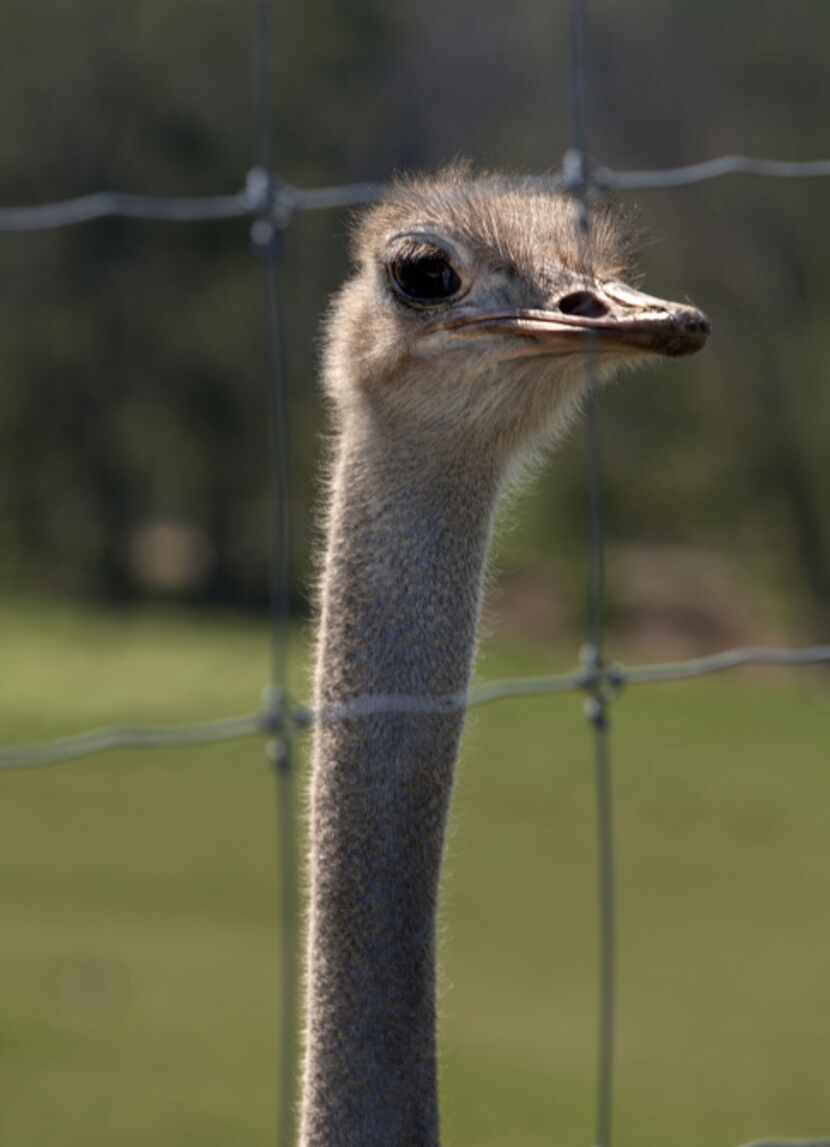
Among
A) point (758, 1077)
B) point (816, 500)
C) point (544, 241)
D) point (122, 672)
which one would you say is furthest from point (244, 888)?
point (544, 241)

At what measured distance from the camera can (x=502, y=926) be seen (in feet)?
34.2

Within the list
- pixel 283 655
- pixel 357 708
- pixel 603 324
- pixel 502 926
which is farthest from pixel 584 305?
pixel 502 926

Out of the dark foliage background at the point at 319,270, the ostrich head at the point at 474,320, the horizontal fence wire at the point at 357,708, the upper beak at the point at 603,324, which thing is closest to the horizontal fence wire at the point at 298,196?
the ostrich head at the point at 474,320

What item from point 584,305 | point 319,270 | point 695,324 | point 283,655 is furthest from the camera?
point 319,270

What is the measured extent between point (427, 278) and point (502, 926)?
8267mm

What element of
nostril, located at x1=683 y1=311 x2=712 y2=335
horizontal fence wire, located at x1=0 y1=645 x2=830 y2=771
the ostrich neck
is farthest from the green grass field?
nostril, located at x1=683 y1=311 x2=712 y2=335

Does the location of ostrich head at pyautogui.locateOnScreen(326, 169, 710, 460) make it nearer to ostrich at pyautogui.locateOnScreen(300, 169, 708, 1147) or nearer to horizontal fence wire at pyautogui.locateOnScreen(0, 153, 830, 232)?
ostrich at pyautogui.locateOnScreen(300, 169, 708, 1147)

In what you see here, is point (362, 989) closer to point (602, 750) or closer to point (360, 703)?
point (360, 703)

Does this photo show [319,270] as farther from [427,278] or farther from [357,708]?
[357,708]

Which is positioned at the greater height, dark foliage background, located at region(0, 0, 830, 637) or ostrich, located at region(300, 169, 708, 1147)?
dark foliage background, located at region(0, 0, 830, 637)

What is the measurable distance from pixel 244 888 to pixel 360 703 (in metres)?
9.36

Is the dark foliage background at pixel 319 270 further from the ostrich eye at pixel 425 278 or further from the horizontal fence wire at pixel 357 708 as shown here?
the ostrich eye at pixel 425 278

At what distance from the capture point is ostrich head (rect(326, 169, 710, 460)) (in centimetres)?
225

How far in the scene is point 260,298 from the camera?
1977 centimetres
